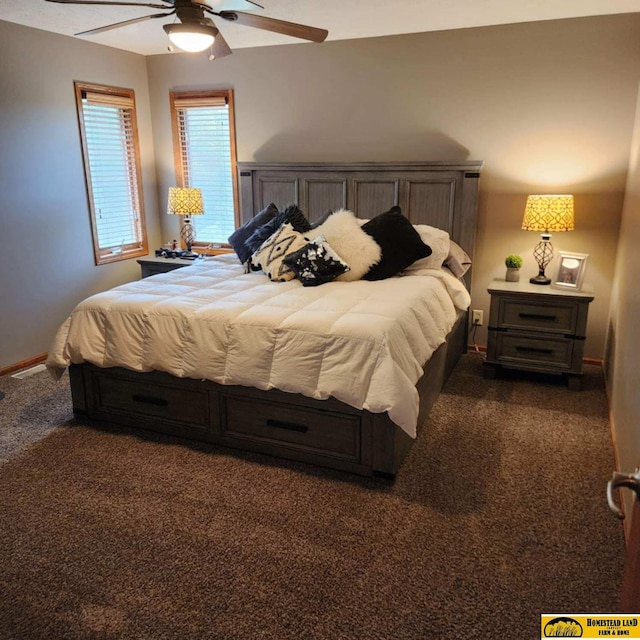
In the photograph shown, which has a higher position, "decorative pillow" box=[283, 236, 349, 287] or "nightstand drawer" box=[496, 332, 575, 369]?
"decorative pillow" box=[283, 236, 349, 287]

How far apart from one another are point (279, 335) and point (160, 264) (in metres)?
2.56

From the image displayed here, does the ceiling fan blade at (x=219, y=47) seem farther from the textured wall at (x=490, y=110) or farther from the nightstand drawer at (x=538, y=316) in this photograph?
the nightstand drawer at (x=538, y=316)

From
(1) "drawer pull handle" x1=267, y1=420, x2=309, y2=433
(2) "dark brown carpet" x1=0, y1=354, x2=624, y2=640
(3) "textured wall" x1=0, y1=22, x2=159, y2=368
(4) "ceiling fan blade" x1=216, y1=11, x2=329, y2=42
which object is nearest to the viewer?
(2) "dark brown carpet" x1=0, y1=354, x2=624, y2=640

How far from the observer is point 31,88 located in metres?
4.04

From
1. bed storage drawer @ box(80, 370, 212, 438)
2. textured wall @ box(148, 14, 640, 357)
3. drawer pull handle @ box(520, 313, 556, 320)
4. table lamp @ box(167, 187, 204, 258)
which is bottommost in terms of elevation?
bed storage drawer @ box(80, 370, 212, 438)

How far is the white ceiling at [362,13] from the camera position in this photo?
11.2ft

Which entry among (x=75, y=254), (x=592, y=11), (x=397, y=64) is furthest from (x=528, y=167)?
(x=75, y=254)

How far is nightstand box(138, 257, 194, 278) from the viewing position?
478cm

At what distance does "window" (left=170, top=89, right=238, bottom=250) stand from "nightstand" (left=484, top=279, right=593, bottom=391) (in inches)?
106

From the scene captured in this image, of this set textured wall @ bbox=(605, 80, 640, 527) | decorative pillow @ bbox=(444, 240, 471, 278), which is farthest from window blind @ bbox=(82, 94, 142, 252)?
textured wall @ bbox=(605, 80, 640, 527)

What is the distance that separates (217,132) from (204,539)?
3925 mm

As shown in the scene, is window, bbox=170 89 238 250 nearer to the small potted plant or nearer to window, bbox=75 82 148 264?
window, bbox=75 82 148 264

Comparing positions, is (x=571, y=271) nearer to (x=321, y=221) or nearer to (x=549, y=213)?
(x=549, y=213)

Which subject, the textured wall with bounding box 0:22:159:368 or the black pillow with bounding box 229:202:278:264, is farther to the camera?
the black pillow with bounding box 229:202:278:264
